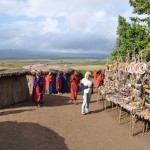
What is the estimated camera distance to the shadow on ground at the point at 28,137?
34.7 feet

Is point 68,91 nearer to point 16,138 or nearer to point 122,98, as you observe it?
point 122,98

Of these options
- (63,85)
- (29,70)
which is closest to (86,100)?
(29,70)

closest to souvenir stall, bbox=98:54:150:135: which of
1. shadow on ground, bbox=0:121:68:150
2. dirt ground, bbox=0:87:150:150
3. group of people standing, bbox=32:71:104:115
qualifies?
dirt ground, bbox=0:87:150:150

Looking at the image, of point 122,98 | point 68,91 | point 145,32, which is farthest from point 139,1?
point 122,98

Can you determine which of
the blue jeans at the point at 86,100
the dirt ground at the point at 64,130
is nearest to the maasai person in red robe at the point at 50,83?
the dirt ground at the point at 64,130

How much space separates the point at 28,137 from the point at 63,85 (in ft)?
41.2

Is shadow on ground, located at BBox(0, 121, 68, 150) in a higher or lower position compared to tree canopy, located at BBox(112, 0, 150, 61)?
lower

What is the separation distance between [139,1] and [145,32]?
2.54 m

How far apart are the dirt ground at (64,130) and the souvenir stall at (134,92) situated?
0.68m

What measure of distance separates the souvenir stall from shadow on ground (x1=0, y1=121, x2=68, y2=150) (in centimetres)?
300

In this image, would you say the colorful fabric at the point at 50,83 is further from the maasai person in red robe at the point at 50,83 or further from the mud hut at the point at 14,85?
the mud hut at the point at 14,85

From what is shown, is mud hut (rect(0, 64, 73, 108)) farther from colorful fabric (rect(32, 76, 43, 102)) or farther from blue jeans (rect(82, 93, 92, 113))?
blue jeans (rect(82, 93, 92, 113))

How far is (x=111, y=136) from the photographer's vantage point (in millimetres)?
12117

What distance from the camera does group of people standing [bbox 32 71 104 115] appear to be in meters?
15.4
